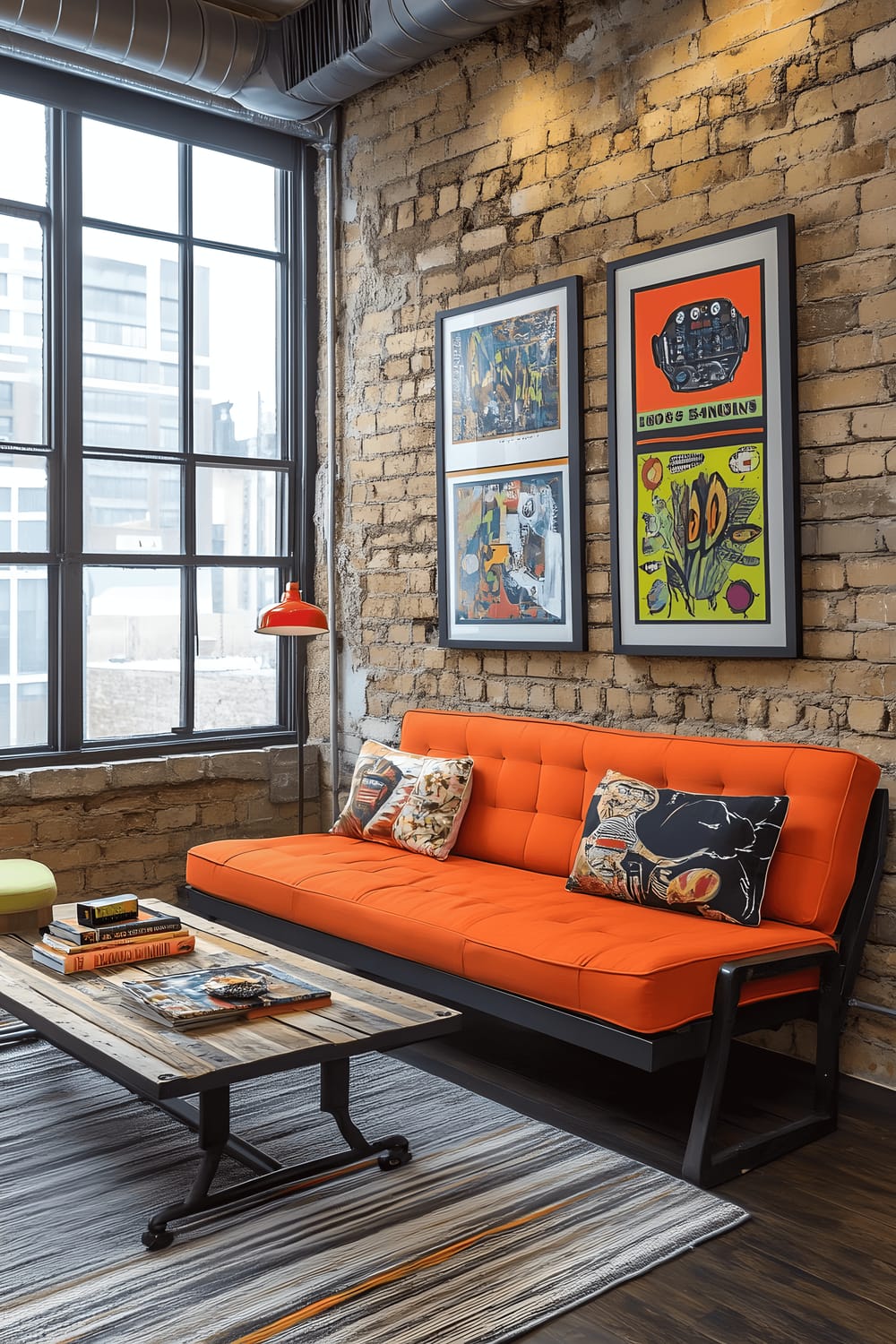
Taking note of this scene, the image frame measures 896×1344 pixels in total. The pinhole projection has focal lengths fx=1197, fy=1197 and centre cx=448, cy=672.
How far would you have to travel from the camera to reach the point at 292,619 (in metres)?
4.80

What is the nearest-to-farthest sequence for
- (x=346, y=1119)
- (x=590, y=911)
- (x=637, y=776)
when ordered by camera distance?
(x=346, y=1119), (x=590, y=911), (x=637, y=776)

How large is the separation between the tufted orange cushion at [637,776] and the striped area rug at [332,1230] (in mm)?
913

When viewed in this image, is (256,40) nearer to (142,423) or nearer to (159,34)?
(159,34)

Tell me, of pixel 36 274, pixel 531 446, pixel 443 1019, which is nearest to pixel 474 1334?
pixel 443 1019

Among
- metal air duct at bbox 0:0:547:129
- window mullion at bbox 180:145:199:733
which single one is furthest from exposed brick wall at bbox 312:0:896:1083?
window mullion at bbox 180:145:199:733

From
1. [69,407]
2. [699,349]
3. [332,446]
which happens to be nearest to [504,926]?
[699,349]

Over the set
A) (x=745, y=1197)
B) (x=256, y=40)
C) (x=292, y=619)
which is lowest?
(x=745, y=1197)

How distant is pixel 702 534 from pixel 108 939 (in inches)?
85.8

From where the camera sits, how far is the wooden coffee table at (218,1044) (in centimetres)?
240

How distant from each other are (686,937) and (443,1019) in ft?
2.24

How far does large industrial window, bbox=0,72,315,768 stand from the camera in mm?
4961

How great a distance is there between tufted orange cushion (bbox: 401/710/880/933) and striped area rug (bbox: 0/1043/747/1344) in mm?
913

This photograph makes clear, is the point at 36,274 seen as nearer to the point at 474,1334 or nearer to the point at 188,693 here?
the point at 188,693

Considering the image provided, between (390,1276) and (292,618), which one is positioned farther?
(292,618)
